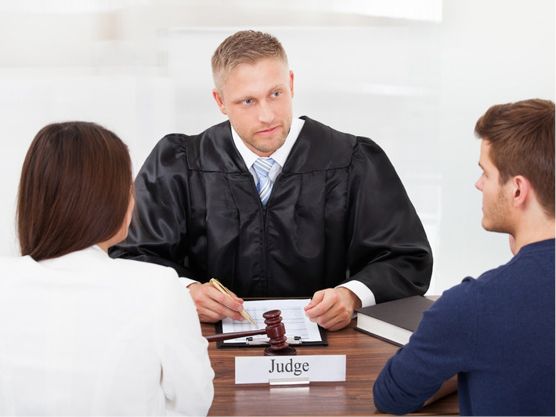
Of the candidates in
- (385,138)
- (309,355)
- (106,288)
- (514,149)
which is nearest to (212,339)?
(309,355)

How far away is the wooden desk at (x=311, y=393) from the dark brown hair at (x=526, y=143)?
2.04ft

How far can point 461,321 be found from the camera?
1.89 metres

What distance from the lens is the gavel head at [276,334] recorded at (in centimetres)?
249

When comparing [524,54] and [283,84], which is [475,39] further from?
[283,84]

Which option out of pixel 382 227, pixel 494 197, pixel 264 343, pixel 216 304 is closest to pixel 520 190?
pixel 494 197

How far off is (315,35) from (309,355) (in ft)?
10.4

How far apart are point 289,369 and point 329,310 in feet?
1.51

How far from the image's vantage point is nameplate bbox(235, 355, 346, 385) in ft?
7.57

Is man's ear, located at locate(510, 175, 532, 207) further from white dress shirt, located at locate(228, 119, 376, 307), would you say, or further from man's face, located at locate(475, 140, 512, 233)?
white dress shirt, located at locate(228, 119, 376, 307)

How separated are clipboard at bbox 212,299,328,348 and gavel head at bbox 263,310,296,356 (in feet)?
0.28

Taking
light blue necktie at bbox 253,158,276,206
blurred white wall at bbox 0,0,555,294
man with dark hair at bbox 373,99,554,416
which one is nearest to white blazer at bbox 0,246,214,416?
man with dark hair at bbox 373,99,554,416

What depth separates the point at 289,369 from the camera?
7.60 feet

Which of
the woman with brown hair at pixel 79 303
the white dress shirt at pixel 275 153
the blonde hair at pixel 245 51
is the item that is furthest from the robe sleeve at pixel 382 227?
the woman with brown hair at pixel 79 303

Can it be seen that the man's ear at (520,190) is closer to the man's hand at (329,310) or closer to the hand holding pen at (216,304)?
the man's hand at (329,310)
